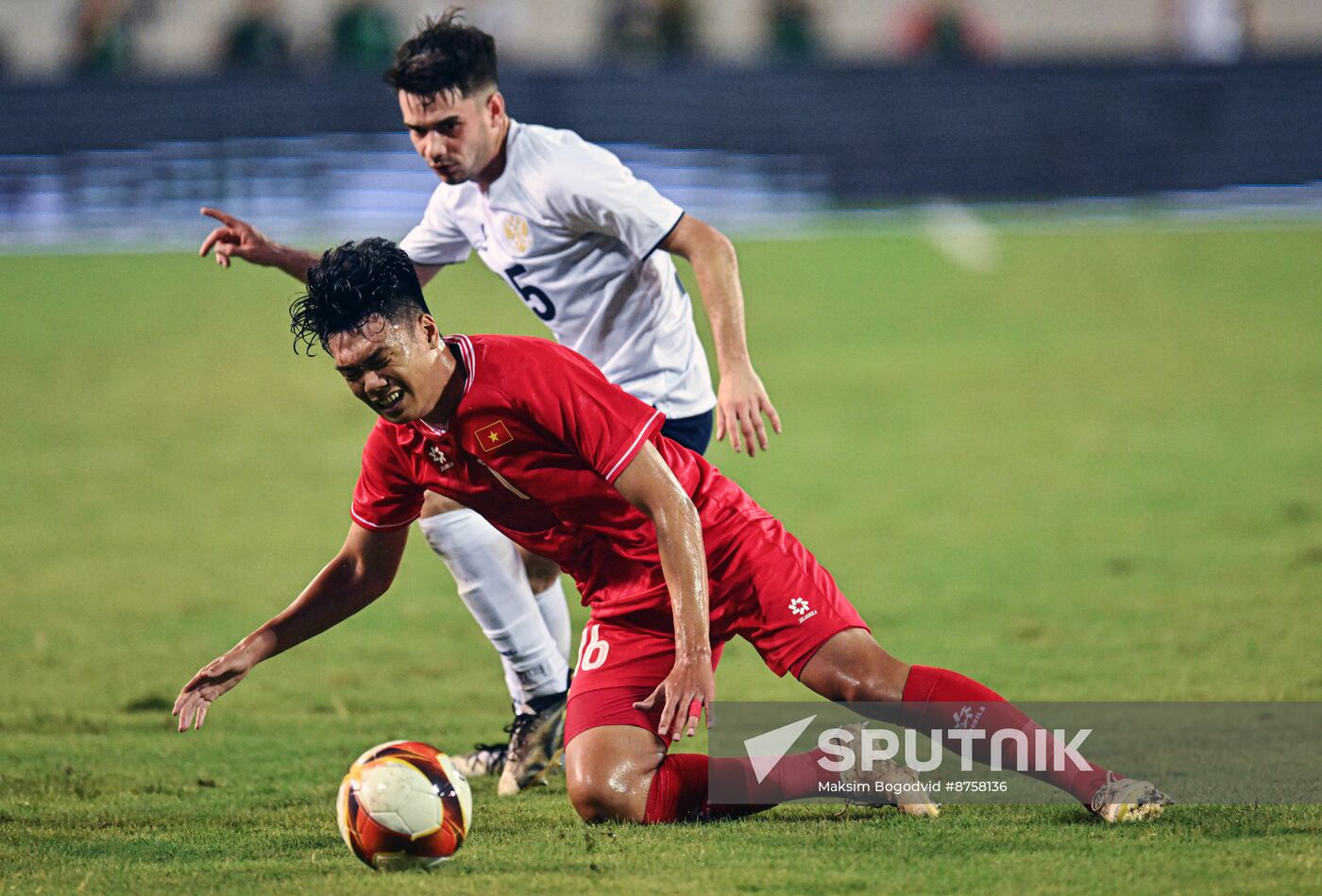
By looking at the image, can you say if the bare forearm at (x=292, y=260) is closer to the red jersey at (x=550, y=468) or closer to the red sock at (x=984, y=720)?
the red jersey at (x=550, y=468)

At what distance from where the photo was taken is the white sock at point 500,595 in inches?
206

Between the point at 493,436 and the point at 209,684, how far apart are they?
1.00 m

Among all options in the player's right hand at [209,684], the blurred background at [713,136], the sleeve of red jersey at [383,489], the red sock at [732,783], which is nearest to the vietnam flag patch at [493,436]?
the sleeve of red jersey at [383,489]

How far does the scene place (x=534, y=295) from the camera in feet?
18.1

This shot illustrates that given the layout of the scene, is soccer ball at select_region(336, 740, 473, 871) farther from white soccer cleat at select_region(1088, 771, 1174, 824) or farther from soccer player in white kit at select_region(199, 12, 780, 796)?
white soccer cleat at select_region(1088, 771, 1174, 824)

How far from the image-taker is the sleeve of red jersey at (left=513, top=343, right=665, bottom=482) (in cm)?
411

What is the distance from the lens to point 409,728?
5.95 metres

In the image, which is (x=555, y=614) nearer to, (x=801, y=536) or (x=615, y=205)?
(x=615, y=205)

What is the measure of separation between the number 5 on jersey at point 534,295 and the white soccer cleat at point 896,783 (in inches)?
72.3

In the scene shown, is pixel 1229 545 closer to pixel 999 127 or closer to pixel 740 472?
pixel 740 472

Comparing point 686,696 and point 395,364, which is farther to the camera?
point 395,364

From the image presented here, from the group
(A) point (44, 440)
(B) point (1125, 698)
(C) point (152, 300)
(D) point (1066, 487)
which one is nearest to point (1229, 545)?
(D) point (1066, 487)

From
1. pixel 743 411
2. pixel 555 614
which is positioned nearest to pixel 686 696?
pixel 743 411

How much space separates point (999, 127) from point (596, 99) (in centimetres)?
427
